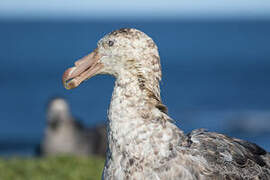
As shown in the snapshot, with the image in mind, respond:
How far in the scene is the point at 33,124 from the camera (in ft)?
84.7

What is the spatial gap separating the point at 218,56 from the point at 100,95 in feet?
124

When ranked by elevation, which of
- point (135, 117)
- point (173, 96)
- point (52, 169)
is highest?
point (173, 96)

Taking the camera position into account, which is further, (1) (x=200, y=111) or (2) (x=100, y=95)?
(2) (x=100, y=95)

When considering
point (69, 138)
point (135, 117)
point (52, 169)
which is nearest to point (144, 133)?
point (135, 117)

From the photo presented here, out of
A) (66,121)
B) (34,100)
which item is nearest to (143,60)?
(66,121)

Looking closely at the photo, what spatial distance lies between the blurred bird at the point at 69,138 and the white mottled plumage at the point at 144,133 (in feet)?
25.8

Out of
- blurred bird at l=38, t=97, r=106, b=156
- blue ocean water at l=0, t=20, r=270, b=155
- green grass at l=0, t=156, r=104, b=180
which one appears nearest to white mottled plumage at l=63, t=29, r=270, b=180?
green grass at l=0, t=156, r=104, b=180

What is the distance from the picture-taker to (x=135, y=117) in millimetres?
3797

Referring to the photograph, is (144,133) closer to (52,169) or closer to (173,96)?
(52,169)

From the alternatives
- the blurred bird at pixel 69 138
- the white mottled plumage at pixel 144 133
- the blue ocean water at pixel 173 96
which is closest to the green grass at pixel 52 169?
the blurred bird at pixel 69 138

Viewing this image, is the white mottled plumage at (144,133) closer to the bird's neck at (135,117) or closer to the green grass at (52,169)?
the bird's neck at (135,117)

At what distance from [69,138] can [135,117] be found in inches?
332

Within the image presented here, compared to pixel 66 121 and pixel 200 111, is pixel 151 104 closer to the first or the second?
pixel 66 121

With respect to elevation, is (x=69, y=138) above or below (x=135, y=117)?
above
